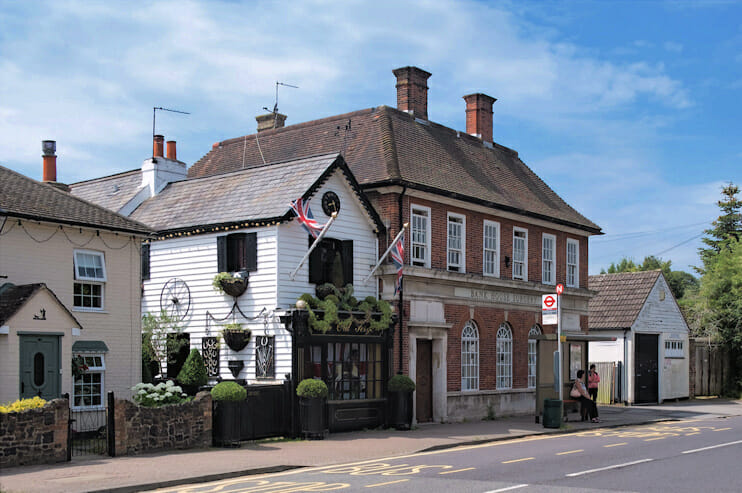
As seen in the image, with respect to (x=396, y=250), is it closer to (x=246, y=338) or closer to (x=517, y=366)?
(x=246, y=338)

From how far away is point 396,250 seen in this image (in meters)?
24.0

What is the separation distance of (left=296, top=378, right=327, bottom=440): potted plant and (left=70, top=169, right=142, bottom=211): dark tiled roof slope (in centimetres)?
993

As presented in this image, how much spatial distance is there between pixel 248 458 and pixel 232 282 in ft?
21.9

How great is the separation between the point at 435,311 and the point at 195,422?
9.51 m

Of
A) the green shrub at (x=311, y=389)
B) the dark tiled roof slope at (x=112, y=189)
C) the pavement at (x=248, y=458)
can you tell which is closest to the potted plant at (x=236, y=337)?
the green shrub at (x=311, y=389)

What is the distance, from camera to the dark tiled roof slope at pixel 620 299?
3616 centimetres

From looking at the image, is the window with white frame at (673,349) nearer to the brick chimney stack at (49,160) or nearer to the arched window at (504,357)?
the arched window at (504,357)

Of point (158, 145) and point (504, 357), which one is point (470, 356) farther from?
point (158, 145)

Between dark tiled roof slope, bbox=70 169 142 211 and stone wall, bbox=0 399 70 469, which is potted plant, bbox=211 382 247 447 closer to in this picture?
stone wall, bbox=0 399 70 469

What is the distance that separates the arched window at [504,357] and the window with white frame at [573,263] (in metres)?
4.60

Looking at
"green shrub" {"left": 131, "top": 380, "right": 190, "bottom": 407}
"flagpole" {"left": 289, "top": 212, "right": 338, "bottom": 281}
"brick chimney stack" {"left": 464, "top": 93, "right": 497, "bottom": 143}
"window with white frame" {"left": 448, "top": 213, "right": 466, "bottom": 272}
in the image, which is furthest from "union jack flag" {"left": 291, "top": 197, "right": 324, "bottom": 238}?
"brick chimney stack" {"left": 464, "top": 93, "right": 497, "bottom": 143}

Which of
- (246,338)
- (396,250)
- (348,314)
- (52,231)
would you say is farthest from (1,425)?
(396,250)

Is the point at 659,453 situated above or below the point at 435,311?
below

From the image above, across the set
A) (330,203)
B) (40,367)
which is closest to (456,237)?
(330,203)
